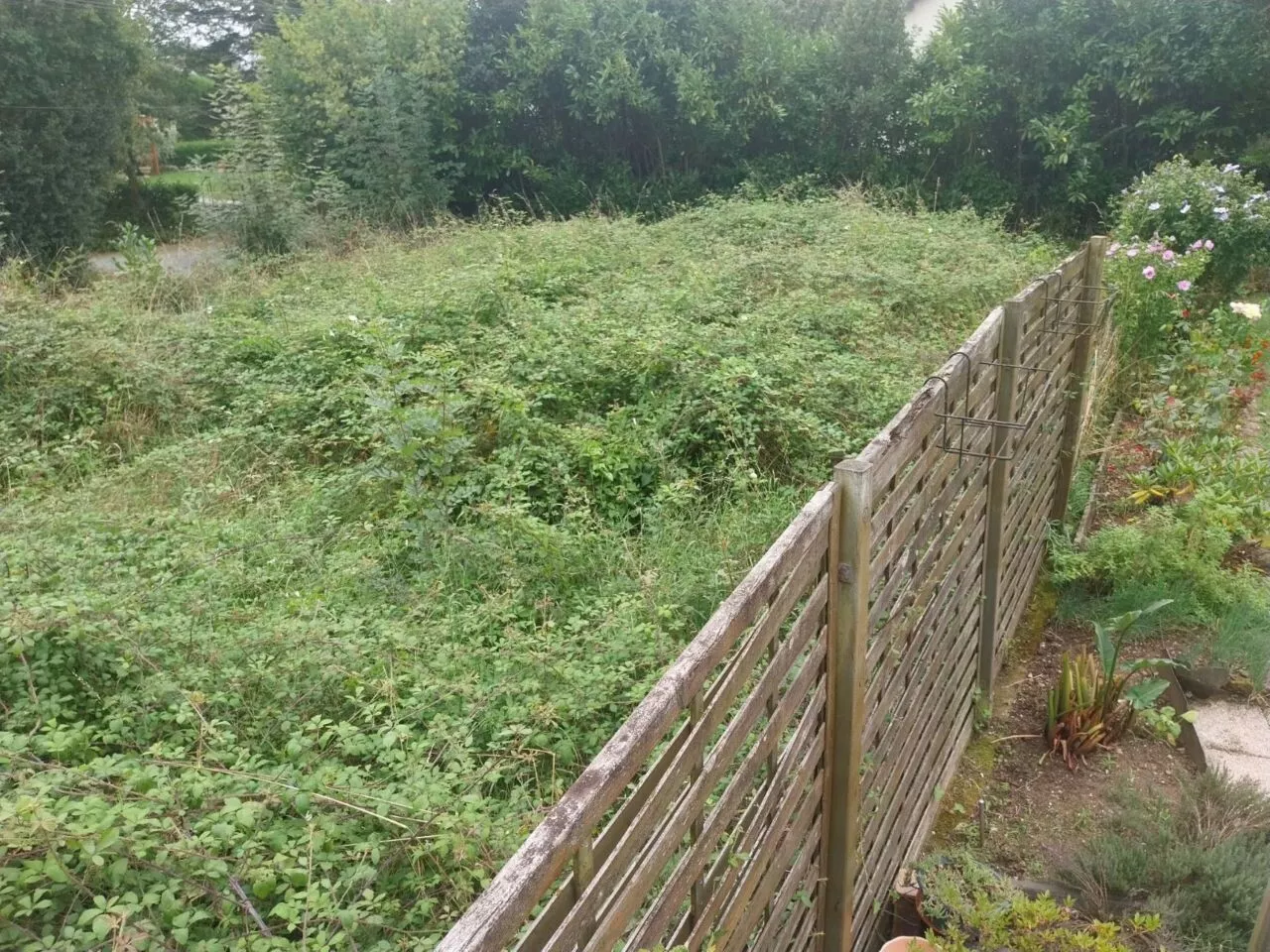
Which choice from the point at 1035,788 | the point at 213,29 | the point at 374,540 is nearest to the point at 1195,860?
the point at 1035,788

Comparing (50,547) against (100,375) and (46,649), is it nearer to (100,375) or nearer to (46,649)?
(46,649)

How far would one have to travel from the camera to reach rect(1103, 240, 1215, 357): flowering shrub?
21.3ft

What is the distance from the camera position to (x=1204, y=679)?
378 centimetres

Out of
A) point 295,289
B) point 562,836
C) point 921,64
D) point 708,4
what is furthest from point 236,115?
point 562,836

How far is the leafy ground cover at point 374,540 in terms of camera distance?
7.13ft

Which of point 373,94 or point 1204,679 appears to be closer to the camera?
point 1204,679

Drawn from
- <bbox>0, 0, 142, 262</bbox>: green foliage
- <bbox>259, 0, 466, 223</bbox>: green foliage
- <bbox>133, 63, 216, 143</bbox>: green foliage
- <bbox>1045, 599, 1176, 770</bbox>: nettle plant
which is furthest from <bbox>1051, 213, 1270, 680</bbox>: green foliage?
<bbox>133, 63, 216, 143</bbox>: green foliage

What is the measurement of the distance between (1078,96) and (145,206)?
51.8ft

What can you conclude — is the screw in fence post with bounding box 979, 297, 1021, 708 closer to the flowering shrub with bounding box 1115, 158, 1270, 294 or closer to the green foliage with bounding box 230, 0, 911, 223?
the flowering shrub with bounding box 1115, 158, 1270, 294

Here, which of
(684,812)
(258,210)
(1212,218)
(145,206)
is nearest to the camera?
(684,812)

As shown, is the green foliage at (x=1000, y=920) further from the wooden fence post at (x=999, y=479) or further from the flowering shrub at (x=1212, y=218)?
the flowering shrub at (x=1212, y=218)

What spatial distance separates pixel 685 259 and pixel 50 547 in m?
5.24

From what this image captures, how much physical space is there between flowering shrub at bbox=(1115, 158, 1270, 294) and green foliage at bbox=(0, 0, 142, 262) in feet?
42.7

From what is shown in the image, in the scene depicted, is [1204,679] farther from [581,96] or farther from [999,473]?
[581,96]
